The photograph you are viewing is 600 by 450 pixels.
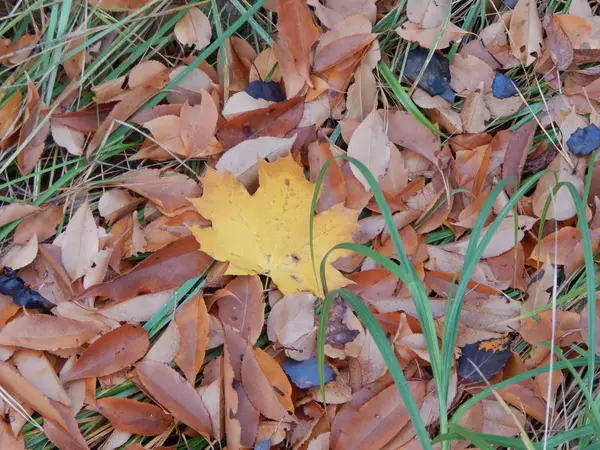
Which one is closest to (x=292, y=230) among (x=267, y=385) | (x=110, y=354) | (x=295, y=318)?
(x=295, y=318)

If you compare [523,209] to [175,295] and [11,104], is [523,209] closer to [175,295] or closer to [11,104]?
[175,295]

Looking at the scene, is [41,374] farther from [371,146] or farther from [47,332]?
[371,146]

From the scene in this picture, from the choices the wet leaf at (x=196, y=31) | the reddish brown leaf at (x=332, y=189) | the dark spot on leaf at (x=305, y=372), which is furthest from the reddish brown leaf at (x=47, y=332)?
the wet leaf at (x=196, y=31)

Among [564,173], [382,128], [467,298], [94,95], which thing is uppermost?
[94,95]

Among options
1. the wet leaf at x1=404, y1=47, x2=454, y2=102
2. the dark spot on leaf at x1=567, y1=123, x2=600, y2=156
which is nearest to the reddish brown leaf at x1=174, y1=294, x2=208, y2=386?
the wet leaf at x1=404, y1=47, x2=454, y2=102

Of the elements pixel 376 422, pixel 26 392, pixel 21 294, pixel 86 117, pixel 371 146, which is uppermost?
pixel 86 117

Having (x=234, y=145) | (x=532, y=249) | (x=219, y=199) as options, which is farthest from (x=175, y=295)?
(x=532, y=249)

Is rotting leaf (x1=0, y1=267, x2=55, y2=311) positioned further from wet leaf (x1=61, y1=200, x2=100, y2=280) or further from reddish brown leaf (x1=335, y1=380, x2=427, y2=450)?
reddish brown leaf (x1=335, y1=380, x2=427, y2=450)
